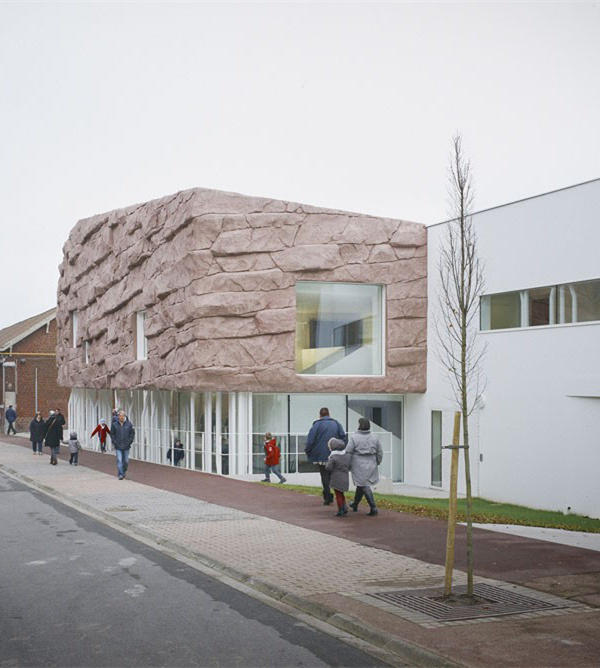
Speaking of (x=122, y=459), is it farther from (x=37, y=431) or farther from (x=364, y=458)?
(x=37, y=431)

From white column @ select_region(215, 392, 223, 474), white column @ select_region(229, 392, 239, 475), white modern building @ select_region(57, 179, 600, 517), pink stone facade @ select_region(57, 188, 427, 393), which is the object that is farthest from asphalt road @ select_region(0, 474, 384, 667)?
white column @ select_region(215, 392, 223, 474)

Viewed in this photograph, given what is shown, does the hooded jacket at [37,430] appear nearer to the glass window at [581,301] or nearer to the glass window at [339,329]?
the glass window at [339,329]

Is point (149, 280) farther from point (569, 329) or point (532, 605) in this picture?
point (532, 605)

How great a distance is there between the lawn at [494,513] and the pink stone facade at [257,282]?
19.0 ft

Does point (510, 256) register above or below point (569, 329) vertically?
above

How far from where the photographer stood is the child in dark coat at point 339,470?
1684cm

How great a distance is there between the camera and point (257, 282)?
1137 inches

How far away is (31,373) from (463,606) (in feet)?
193

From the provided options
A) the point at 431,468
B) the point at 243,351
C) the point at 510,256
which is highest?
the point at 510,256

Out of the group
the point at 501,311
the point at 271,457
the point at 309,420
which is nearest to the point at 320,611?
the point at 271,457

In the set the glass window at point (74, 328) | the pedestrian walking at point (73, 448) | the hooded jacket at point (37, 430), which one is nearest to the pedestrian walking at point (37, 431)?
the hooded jacket at point (37, 430)

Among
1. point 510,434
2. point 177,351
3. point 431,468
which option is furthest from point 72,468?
point 510,434

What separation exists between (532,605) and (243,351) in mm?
19944

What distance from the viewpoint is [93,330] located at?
4200 cm
